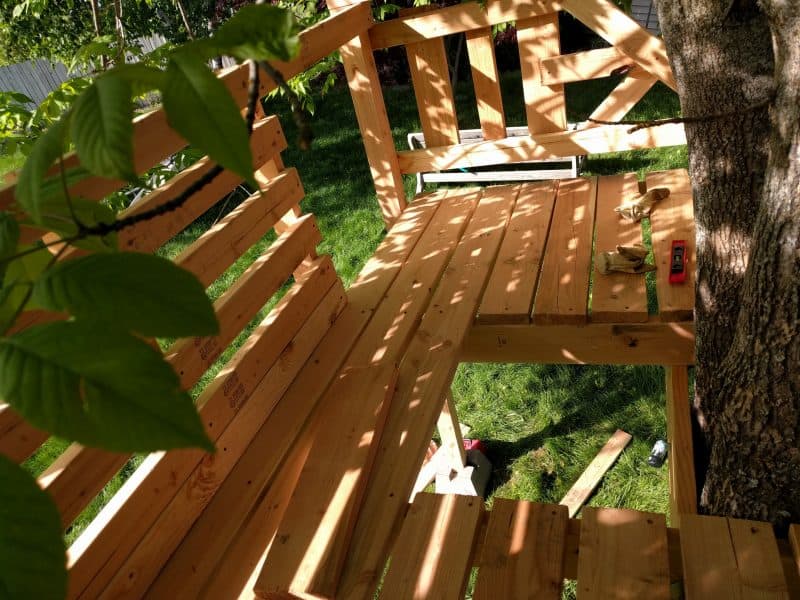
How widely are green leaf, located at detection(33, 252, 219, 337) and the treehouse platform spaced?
0.34 metres

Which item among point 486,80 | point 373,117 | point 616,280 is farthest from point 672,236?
point 373,117

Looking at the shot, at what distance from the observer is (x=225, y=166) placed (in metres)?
0.50

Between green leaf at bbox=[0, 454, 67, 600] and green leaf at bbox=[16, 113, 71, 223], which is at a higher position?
green leaf at bbox=[16, 113, 71, 223]

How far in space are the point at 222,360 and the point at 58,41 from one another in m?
7.44

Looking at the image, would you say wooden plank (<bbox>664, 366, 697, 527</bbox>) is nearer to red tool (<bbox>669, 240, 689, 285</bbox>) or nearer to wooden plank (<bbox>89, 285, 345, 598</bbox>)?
red tool (<bbox>669, 240, 689, 285</bbox>)

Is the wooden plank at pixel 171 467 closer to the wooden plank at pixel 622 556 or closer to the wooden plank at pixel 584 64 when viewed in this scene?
the wooden plank at pixel 622 556

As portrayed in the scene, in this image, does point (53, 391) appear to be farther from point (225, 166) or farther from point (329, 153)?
point (329, 153)

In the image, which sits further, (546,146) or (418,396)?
(546,146)

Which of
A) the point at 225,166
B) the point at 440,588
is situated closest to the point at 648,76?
the point at 440,588

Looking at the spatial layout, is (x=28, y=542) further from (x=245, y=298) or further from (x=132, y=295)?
(x=245, y=298)

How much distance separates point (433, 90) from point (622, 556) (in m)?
2.65

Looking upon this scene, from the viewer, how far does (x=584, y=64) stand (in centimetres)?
318

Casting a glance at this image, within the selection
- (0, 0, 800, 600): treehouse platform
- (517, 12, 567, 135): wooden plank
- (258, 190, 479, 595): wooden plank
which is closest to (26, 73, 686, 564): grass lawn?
(0, 0, 800, 600): treehouse platform

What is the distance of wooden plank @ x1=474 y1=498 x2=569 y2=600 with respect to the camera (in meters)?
1.59
